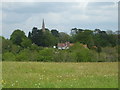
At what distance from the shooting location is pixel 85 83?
9.54 metres

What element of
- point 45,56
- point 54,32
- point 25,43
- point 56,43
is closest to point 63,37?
point 54,32

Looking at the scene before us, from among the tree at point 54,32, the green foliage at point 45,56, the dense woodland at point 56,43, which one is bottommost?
the green foliage at point 45,56

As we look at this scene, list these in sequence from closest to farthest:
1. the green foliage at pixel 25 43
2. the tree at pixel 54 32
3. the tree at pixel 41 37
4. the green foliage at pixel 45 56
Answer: the green foliage at pixel 45 56 → the green foliage at pixel 25 43 → the tree at pixel 41 37 → the tree at pixel 54 32

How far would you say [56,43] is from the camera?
68.4 meters

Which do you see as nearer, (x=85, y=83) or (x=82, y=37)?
(x=85, y=83)

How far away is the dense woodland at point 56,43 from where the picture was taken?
43.3m

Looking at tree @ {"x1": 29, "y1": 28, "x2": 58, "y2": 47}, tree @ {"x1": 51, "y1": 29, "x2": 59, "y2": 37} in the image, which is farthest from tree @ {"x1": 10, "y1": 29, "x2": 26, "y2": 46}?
tree @ {"x1": 51, "y1": 29, "x2": 59, "y2": 37}

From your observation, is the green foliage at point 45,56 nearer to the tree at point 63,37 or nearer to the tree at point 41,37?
the tree at point 41,37

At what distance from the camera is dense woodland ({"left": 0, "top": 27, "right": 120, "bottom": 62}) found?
43.3 m

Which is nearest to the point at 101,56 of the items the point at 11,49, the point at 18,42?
the point at 11,49

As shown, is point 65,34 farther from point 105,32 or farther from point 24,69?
point 24,69

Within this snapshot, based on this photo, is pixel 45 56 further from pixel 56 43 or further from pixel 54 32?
pixel 54 32

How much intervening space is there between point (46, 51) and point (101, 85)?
3694 cm

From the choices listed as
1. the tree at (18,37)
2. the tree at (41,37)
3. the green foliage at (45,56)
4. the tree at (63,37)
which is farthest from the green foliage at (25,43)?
the tree at (63,37)
